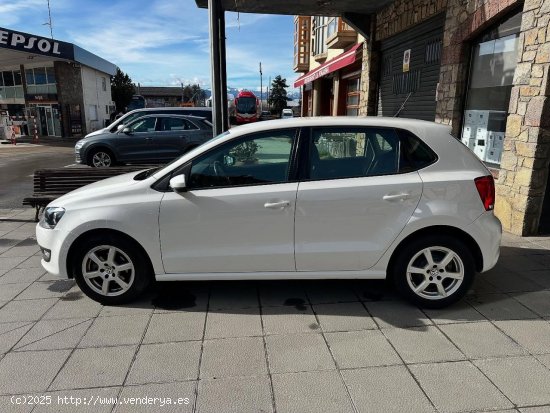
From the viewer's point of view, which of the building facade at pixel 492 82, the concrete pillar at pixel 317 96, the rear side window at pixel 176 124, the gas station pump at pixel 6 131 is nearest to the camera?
the building facade at pixel 492 82

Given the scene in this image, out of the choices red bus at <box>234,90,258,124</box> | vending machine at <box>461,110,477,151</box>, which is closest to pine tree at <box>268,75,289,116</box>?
red bus at <box>234,90,258,124</box>

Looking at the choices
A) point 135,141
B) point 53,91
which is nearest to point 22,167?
point 135,141

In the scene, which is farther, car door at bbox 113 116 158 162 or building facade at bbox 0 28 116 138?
building facade at bbox 0 28 116 138

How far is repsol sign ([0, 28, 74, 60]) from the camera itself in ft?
73.5

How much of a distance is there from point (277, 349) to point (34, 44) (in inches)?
1060

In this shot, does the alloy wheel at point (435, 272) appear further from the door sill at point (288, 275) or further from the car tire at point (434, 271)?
the door sill at point (288, 275)

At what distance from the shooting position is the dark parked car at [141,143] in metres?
11.5

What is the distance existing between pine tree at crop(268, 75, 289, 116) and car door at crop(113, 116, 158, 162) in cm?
6630

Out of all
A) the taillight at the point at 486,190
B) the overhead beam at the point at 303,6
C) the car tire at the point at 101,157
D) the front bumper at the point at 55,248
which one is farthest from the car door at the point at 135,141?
the taillight at the point at 486,190

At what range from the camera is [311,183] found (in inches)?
134

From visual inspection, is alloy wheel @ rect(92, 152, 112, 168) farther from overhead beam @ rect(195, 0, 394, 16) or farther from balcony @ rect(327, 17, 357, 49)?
balcony @ rect(327, 17, 357, 49)

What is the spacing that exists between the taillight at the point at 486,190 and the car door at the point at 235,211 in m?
1.51

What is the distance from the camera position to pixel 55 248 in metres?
3.56

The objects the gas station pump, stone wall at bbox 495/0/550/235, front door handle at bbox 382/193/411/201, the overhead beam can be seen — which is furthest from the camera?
the gas station pump
